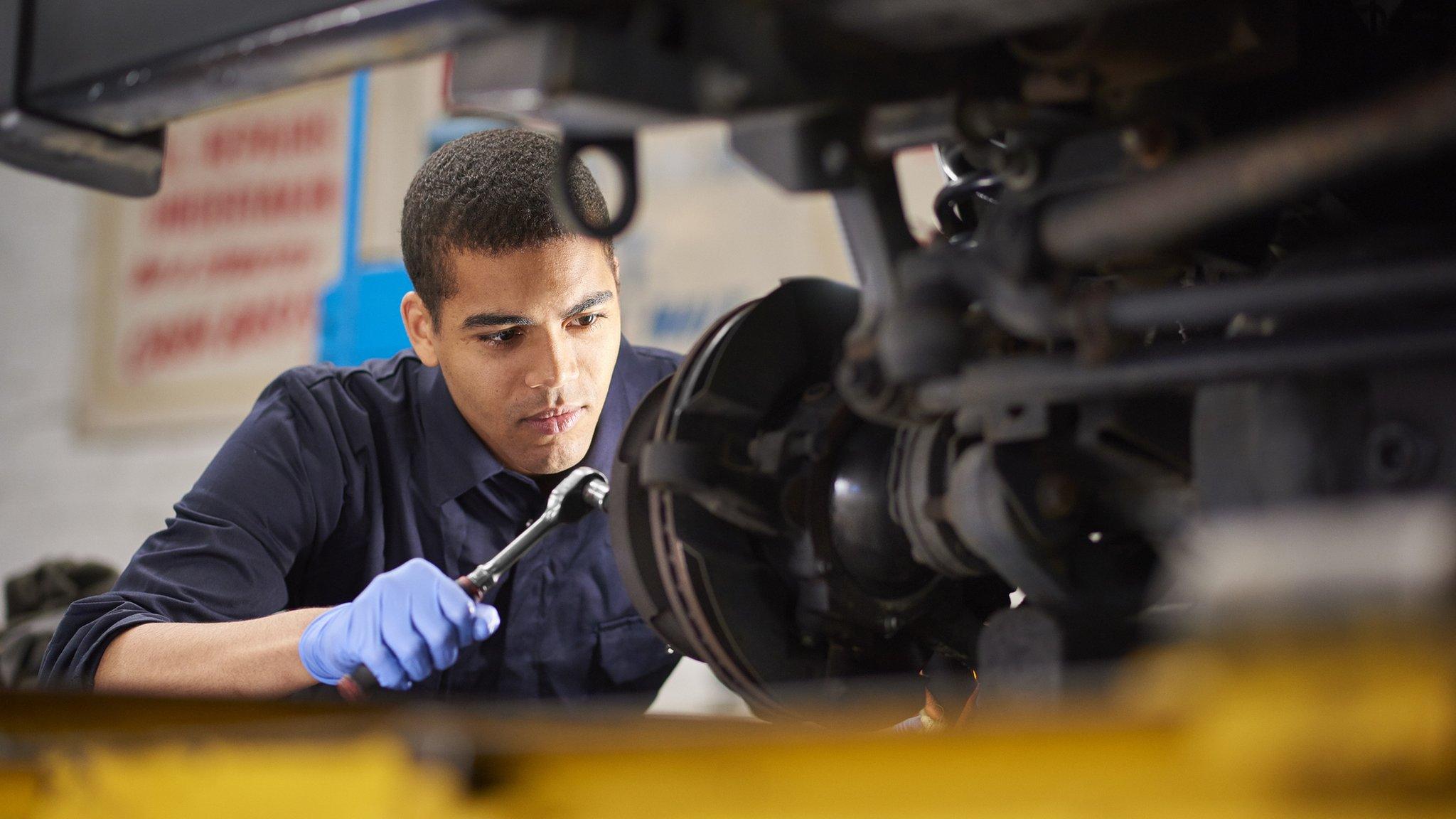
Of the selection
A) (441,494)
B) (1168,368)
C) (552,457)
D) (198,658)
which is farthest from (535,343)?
(1168,368)

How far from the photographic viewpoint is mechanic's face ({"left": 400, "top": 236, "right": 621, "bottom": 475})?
144 cm

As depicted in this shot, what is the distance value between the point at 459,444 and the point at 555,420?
0.17 meters

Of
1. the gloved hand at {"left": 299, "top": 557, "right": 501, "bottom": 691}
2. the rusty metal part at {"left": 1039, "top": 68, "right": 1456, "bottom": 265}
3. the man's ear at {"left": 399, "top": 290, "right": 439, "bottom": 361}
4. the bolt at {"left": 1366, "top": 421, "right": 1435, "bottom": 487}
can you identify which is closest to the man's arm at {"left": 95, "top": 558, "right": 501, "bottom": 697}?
the gloved hand at {"left": 299, "top": 557, "right": 501, "bottom": 691}

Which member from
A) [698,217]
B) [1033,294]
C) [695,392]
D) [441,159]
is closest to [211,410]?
[698,217]

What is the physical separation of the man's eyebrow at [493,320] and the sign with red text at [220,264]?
2.59m

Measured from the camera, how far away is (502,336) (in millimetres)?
1464

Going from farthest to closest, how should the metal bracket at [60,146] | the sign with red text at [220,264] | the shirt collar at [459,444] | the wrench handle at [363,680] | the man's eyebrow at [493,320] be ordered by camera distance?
the sign with red text at [220,264]
the shirt collar at [459,444]
the man's eyebrow at [493,320]
the wrench handle at [363,680]
the metal bracket at [60,146]

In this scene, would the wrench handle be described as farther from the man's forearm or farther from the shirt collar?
the shirt collar

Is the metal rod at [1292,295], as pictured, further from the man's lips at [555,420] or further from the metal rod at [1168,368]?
the man's lips at [555,420]

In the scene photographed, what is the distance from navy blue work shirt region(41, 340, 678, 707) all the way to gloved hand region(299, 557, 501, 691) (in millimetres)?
273

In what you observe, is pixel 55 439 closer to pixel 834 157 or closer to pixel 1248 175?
pixel 834 157

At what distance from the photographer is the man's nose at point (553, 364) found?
1444mm

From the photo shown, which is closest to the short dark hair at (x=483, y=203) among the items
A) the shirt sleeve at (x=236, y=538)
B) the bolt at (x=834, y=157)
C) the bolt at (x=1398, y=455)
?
the shirt sleeve at (x=236, y=538)

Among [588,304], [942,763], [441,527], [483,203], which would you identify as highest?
[483,203]
